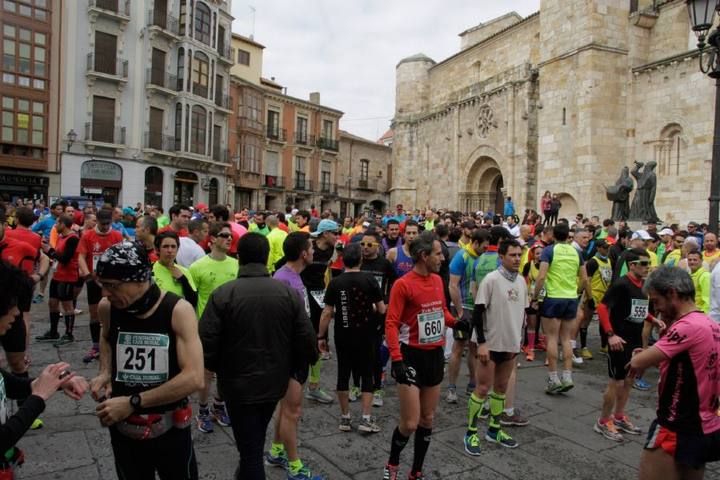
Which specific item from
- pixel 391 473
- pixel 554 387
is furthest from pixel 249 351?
pixel 554 387

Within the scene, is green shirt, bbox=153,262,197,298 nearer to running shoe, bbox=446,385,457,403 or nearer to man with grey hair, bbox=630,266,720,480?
running shoe, bbox=446,385,457,403

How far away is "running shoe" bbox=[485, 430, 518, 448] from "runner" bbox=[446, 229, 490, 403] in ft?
3.26

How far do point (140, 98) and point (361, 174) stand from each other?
23.8 m

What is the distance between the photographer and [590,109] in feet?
62.8

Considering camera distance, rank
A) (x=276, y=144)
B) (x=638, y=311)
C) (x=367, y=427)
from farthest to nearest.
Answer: (x=276, y=144) → (x=638, y=311) → (x=367, y=427)

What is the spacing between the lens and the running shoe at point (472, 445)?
4.20m

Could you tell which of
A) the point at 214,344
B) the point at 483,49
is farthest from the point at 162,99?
the point at 214,344

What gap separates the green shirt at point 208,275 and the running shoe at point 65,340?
357 centimetres

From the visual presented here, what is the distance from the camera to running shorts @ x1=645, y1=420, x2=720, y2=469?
2.61 meters

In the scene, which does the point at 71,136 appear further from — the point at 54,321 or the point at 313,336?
the point at 313,336

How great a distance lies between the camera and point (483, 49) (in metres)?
27.7

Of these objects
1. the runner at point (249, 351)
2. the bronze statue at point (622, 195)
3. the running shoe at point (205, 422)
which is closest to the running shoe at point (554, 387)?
the running shoe at point (205, 422)

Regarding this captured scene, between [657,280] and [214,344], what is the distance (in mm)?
2540

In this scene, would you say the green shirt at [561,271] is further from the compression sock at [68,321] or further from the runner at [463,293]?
the compression sock at [68,321]
